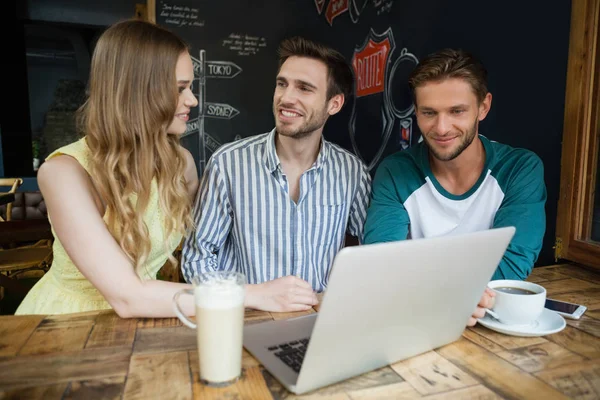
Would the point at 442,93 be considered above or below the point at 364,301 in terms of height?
above

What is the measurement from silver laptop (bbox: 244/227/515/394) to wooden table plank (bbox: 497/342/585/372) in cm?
10

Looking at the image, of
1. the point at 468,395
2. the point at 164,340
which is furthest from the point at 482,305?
the point at 164,340

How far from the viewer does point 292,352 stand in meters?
0.83

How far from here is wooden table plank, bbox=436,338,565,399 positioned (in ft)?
2.37

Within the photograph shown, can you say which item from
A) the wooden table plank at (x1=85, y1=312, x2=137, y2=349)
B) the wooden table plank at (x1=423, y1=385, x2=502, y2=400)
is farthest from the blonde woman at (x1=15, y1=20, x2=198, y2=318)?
the wooden table plank at (x1=423, y1=385, x2=502, y2=400)

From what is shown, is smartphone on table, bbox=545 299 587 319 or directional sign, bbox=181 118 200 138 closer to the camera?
smartphone on table, bbox=545 299 587 319

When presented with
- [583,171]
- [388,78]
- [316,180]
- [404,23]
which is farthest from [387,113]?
[583,171]

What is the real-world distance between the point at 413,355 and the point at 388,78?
194cm

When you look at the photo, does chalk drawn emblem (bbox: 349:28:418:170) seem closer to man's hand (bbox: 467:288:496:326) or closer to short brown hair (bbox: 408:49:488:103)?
short brown hair (bbox: 408:49:488:103)

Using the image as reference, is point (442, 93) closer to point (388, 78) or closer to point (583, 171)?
point (583, 171)

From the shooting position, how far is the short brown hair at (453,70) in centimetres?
152

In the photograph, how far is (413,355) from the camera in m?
0.84

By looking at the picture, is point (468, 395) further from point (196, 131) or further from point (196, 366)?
point (196, 131)

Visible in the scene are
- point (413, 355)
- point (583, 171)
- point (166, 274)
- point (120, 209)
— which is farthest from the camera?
point (166, 274)
